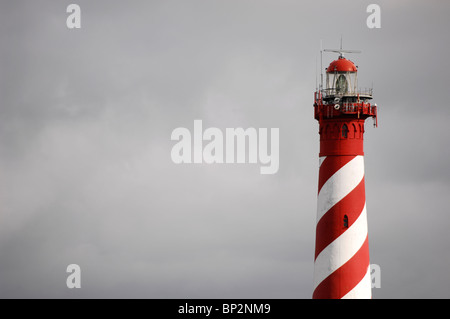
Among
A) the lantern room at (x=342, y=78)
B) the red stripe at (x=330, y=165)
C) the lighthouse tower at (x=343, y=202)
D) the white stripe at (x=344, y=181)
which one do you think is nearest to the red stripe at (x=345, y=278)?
the lighthouse tower at (x=343, y=202)

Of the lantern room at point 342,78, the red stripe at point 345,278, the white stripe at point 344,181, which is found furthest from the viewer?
the lantern room at point 342,78

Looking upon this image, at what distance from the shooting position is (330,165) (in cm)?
9519

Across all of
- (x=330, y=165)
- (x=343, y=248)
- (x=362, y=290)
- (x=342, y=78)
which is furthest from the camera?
(x=342, y=78)

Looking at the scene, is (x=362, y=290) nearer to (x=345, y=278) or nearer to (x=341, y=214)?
(x=345, y=278)

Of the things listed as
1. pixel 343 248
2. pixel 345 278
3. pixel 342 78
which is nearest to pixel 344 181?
pixel 343 248

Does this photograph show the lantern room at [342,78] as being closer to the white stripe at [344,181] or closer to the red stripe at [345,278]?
the white stripe at [344,181]

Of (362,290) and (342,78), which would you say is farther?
(342,78)

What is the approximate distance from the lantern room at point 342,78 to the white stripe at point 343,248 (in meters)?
6.62

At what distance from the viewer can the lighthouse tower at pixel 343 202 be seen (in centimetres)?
9488

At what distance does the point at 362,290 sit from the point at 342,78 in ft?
37.7

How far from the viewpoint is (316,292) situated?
95688mm

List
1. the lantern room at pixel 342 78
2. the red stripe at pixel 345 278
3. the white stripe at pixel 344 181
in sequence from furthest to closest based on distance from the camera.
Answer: the lantern room at pixel 342 78 < the white stripe at pixel 344 181 < the red stripe at pixel 345 278
